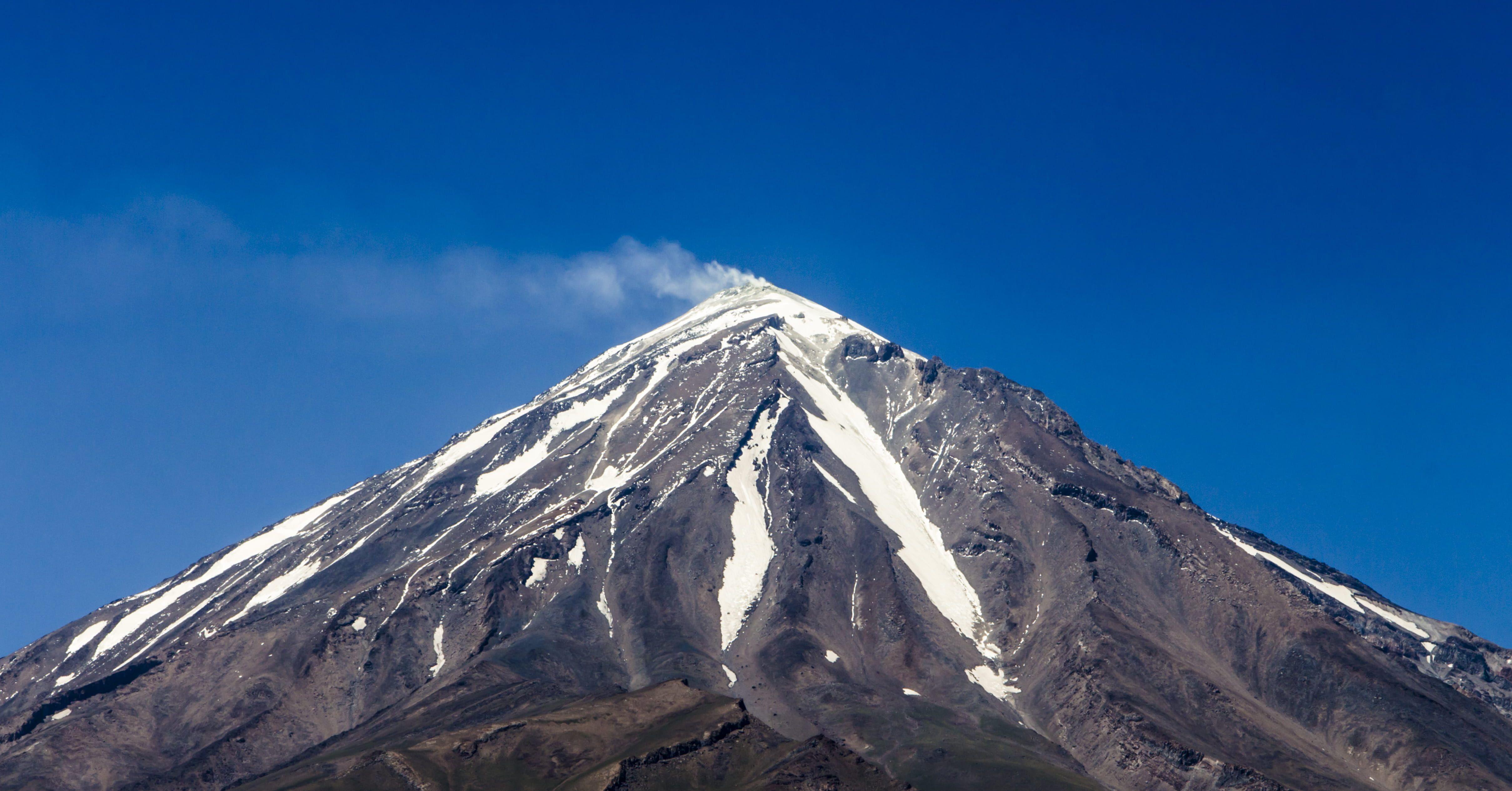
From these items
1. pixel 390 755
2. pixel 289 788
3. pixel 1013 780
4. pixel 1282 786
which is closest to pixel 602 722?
pixel 390 755

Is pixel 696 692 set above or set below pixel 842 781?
above

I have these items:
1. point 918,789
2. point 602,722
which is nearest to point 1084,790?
point 918,789

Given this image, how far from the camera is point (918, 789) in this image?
198m

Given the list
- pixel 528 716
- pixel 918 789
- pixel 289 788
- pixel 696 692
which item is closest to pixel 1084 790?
pixel 918 789

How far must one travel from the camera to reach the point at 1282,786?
19850 cm

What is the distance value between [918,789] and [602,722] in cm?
5350

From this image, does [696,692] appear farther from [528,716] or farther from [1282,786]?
[1282,786]

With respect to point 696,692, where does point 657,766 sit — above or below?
below

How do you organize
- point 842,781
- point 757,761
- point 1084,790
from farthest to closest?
point 1084,790
point 757,761
point 842,781

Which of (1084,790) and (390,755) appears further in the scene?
(1084,790)

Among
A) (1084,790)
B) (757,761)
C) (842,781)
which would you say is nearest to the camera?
(842,781)

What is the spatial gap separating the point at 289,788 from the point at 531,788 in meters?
35.2

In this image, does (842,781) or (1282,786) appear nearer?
(842,781)

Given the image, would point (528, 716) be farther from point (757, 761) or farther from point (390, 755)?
point (757, 761)
